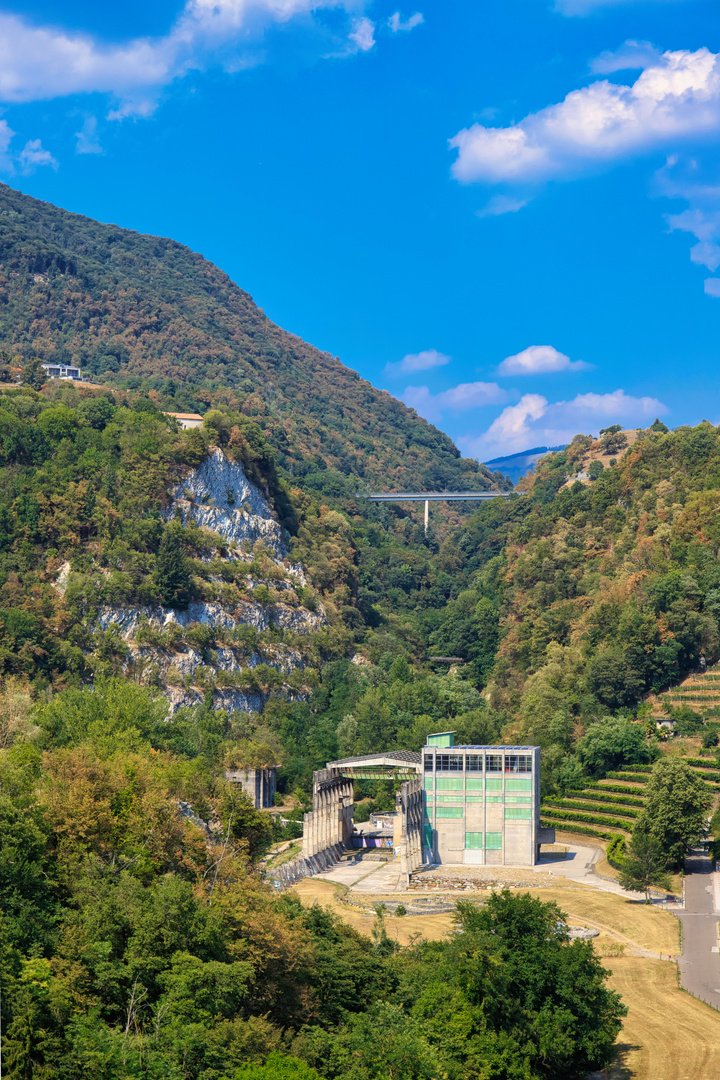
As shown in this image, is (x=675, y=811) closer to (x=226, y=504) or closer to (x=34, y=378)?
(x=226, y=504)

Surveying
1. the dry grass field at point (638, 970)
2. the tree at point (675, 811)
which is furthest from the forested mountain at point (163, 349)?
the dry grass field at point (638, 970)

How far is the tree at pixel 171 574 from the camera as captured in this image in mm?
91562

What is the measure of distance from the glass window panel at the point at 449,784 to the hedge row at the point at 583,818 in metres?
8.18

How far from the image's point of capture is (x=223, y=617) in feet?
315

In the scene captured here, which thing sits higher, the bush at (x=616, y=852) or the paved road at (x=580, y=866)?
the bush at (x=616, y=852)

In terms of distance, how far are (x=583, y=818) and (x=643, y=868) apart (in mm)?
15177

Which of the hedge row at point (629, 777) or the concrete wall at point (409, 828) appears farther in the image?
the hedge row at point (629, 777)

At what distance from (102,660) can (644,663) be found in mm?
39618

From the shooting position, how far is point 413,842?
214ft

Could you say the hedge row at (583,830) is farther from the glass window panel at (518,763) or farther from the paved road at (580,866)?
the glass window panel at (518,763)

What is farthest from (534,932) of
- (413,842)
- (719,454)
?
(719,454)

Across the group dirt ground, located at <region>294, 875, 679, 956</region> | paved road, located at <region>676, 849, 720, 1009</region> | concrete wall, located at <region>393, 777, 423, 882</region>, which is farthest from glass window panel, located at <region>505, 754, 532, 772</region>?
paved road, located at <region>676, 849, 720, 1009</region>

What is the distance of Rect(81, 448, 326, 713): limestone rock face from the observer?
89188 mm

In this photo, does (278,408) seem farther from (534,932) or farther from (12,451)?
(534,932)
